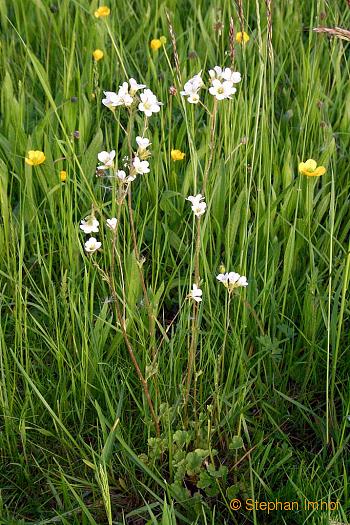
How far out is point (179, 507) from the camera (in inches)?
61.9

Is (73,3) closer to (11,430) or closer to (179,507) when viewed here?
(11,430)

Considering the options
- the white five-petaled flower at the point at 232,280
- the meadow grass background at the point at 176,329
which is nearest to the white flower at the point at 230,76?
the meadow grass background at the point at 176,329

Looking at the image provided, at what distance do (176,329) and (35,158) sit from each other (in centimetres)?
69

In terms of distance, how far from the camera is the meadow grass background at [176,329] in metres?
1.58

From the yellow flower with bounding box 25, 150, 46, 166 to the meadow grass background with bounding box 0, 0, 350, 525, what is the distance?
65 millimetres

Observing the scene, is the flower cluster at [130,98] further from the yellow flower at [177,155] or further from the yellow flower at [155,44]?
the yellow flower at [155,44]

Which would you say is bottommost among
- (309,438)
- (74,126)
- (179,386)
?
(309,438)

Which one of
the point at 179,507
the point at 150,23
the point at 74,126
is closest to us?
the point at 179,507

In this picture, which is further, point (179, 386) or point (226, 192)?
point (226, 192)

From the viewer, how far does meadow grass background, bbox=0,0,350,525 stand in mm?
1583

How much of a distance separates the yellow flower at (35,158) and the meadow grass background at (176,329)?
65 millimetres

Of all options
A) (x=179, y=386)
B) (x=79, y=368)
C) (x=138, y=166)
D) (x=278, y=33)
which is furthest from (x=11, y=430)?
(x=278, y=33)

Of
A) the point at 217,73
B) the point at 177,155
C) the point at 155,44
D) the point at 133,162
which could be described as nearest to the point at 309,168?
the point at 177,155

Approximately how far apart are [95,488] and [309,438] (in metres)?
0.50
